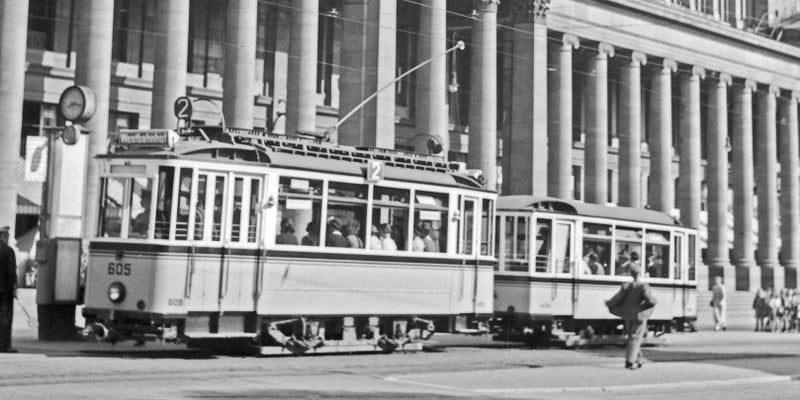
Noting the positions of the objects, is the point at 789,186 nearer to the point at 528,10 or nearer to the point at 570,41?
the point at 570,41

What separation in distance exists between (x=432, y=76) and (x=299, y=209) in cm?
2614

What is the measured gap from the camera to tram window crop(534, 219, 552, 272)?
27.0 meters

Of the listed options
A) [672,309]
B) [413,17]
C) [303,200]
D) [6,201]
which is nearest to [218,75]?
[413,17]

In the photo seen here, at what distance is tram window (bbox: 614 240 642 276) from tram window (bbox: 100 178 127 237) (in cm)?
1351

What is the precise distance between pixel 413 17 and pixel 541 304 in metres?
30.7

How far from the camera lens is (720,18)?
75125 millimetres

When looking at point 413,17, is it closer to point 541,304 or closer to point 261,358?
point 541,304

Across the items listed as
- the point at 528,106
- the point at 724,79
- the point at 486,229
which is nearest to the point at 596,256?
the point at 486,229

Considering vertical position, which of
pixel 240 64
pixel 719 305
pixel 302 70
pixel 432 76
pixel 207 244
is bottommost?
pixel 719 305

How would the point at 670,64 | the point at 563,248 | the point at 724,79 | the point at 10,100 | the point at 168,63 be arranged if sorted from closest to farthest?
the point at 563,248 → the point at 10,100 → the point at 168,63 → the point at 670,64 → the point at 724,79

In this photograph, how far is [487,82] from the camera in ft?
163

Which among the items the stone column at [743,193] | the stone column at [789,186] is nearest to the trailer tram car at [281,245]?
the stone column at [743,193]

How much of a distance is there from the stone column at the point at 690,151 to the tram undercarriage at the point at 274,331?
41633 mm

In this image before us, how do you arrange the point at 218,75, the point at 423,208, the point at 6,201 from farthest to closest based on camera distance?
the point at 218,75 < the point at 6,201 < the point at 423,208
